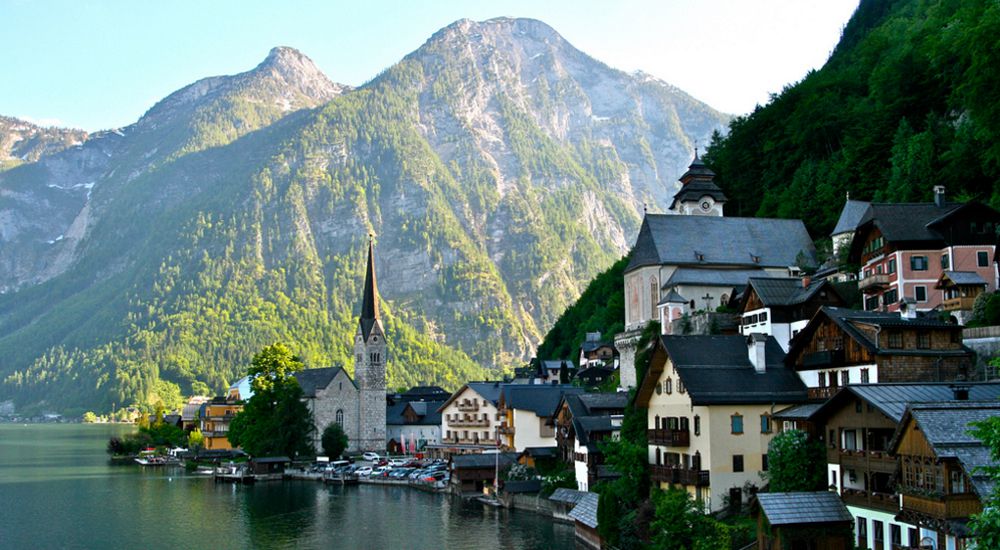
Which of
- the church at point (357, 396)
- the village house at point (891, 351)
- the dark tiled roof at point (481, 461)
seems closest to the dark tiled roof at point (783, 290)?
the village house at point (891, 351)

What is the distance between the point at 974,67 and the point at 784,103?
52663 millimetres

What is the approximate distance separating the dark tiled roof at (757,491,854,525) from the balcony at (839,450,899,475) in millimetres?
1550

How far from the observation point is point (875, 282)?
5766cm

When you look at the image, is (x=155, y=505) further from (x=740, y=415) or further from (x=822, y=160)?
(x=822, y=160)

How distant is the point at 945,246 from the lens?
55.9 m

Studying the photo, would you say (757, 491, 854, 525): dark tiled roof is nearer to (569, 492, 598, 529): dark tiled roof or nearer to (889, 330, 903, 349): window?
(889, 330, 903, 349): window

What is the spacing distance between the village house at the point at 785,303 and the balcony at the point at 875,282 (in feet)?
5.62

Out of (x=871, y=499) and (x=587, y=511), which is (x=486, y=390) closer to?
(x=587, y=511)

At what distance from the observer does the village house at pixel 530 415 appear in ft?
287

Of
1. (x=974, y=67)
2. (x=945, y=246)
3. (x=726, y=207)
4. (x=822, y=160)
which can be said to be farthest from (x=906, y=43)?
(x=945, y=246)

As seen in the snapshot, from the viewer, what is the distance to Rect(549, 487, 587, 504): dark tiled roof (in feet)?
212

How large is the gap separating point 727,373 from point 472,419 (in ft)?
187

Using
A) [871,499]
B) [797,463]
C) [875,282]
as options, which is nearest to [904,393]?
[871,499]

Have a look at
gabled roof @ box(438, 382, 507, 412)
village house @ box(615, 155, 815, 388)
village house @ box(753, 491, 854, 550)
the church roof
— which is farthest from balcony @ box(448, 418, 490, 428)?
village house @ box(753, 491, 854, 550)
